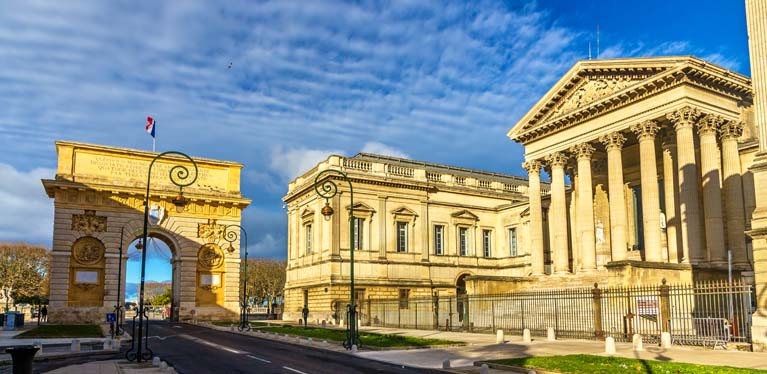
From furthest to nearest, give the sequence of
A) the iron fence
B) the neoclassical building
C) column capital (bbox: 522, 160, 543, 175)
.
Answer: column capital (bbox: 522, 160, 543, 175) → the neoclassical building → the iron fence

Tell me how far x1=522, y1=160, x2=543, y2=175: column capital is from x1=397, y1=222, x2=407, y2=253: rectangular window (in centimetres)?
1317

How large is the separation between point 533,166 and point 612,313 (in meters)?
18.0

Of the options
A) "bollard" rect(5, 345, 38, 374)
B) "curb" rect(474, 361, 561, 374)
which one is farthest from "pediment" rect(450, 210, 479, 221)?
"bollard" rect(5, 345, 38, 374)

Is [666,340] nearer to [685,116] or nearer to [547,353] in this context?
[547,353]

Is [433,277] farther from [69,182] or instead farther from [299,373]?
[299,373]

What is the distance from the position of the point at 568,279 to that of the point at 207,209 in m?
28.3

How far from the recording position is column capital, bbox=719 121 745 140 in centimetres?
3634

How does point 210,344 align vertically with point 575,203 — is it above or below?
below

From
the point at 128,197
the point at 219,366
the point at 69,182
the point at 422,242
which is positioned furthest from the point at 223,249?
the point at 219,366

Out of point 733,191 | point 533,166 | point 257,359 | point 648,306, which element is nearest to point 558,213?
point 533,166

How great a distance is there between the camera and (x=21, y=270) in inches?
2881

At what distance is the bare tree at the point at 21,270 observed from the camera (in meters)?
72.8

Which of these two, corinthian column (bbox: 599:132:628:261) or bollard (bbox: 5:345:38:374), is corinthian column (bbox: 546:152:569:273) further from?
bollard (bbox: 5:345:38:374)

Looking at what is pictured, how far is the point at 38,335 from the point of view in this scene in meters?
34.4
